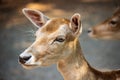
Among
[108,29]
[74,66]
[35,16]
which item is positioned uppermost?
[35,16]

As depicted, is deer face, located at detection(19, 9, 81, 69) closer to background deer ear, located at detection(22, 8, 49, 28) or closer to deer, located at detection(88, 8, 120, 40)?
background deer ear, located at detection(22, 8, 49, 28)

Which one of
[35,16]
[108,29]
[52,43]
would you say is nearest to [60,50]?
[52,43]

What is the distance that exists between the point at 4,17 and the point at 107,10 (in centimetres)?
42

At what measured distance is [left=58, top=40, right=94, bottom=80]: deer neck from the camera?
3.20 ft

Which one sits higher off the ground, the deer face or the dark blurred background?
the deer face

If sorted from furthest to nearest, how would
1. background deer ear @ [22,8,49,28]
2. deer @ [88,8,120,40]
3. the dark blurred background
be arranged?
the dark blurred background
deer @ [88,8,120,40]
background deer ear @ [22,8,49,28]

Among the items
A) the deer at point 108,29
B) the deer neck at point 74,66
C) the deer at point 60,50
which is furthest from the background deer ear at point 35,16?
the deer at point 108,29

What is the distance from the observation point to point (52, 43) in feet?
3.08

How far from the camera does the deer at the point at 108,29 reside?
128cm

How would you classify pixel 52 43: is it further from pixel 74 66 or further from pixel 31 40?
pixel 31 40

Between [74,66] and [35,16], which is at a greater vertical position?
[35,16]

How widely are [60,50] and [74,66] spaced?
0.07 meters

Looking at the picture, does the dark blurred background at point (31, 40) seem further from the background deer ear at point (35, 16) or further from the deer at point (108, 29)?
the background deer ear at point (35, 16)

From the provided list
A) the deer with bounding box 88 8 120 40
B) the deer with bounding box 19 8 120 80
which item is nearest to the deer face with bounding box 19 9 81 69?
the deer with bounding box 19 8 120 80
